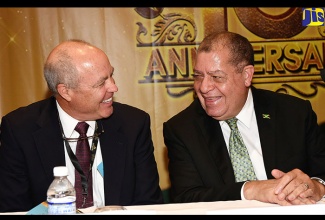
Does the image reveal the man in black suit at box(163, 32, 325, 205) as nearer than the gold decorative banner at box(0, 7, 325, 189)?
Yes

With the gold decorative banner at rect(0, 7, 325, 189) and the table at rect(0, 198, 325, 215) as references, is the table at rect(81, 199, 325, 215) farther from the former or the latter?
the gold decorative banner at rect(0, 7, 325, 189)

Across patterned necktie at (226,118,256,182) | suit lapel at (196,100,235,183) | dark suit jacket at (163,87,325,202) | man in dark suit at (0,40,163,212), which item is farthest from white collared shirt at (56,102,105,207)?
patterned necktie at (226,118,256,182)

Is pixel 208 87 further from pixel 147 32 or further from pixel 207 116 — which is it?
pixel 147 32

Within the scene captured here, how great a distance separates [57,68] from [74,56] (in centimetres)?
13

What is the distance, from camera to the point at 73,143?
9.39 ft

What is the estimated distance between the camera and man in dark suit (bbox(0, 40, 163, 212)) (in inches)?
111

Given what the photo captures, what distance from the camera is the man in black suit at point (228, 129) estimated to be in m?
2.89

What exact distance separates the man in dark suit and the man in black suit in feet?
0.74

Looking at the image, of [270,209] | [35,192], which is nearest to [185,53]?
[35,192]

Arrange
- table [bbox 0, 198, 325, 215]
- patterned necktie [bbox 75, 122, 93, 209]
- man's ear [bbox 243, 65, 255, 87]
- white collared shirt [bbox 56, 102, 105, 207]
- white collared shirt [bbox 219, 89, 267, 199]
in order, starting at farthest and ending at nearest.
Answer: man's ear [bbox 243, 65, 255, 87] < white collared shirt [bbox 219, 89, 267, 199] < white collared shirt [bbox 56, 102, 105, 207] < patterned necktie [bbox 75, 122, 93, 209] < table [bbox 0, 198, 325, 215]

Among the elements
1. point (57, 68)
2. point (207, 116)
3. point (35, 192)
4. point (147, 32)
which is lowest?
point (35, 192)

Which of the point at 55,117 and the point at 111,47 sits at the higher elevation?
the point at 111,47

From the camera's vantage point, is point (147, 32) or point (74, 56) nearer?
point (74, 56)

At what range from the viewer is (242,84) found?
9.97ft
